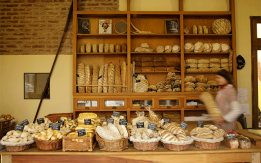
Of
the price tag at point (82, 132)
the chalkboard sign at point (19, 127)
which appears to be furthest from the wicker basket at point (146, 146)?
the chalkboard sign at point (19, 127)

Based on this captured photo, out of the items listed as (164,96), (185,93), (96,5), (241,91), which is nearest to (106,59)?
(96,5)

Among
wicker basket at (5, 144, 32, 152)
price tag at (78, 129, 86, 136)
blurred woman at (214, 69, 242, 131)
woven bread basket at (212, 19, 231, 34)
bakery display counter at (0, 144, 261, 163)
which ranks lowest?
bakery display counter at (0, 144, 261, 163)

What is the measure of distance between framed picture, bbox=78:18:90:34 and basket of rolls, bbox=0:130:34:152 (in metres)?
2.41

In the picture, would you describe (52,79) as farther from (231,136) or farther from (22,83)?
(231,136)

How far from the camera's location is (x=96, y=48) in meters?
3.67

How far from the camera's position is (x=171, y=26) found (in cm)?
379

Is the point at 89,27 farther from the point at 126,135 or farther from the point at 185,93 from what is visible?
the point at 126,135

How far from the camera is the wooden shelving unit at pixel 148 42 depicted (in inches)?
139

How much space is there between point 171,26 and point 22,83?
3155 mm

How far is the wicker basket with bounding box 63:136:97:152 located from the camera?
172 centimetres

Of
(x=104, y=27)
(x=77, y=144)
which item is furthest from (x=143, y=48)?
(x=77, y=144)

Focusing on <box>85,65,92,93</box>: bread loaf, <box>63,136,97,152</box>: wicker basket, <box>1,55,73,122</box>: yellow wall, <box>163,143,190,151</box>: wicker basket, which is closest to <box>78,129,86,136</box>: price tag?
<box>63,136,97,152</box>: wicker basket

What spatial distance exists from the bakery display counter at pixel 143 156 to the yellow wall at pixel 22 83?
2232 millimetres

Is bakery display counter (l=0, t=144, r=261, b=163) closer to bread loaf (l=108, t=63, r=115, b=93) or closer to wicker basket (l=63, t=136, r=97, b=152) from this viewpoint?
Answer: wicker basket (l=63, t=136, r=97, b=152)
